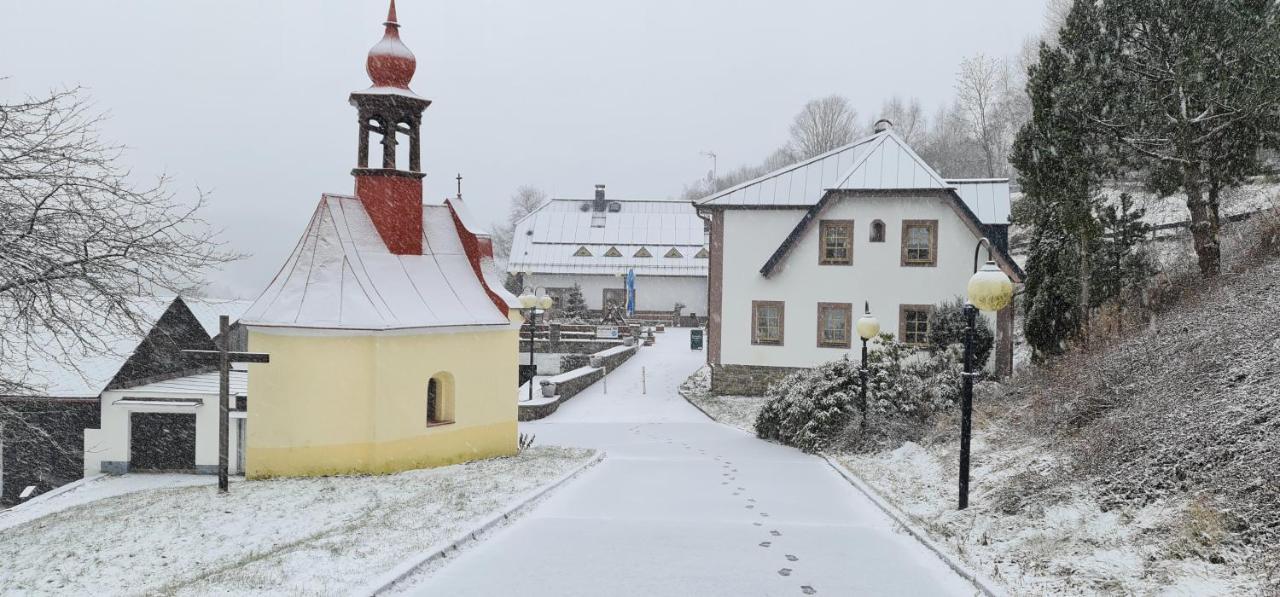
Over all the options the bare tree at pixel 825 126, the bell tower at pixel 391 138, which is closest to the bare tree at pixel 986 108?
the bare tree at pixel 825 126

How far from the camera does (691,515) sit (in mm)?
8930

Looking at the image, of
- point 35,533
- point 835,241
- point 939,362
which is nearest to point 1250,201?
point 939,362

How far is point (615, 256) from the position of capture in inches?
1981

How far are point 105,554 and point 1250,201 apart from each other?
2502 cm

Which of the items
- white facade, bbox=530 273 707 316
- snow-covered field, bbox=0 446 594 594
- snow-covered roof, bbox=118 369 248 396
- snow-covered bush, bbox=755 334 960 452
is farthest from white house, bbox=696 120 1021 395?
white facade, bbox=530 273 707 316

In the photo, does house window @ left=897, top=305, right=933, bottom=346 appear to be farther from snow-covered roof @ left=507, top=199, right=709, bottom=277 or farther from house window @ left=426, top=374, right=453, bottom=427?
snow-covered roof @ left=507, top=199, right=709, bottom=277

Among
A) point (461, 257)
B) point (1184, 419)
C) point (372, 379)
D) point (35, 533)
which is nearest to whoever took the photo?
point (1184, 419)

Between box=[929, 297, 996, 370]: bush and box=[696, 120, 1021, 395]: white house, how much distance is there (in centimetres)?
86

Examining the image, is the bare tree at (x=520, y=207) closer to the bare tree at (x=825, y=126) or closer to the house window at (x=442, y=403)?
the bare tree at (x=825, y=126)

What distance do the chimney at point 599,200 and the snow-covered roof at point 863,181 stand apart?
98.7ft

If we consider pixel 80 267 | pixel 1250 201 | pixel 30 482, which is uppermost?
pixel 1250 201

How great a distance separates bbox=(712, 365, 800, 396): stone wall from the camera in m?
24.3

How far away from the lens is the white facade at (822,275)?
2336 centimetres

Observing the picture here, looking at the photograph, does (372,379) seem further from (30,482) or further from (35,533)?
(30,482)
